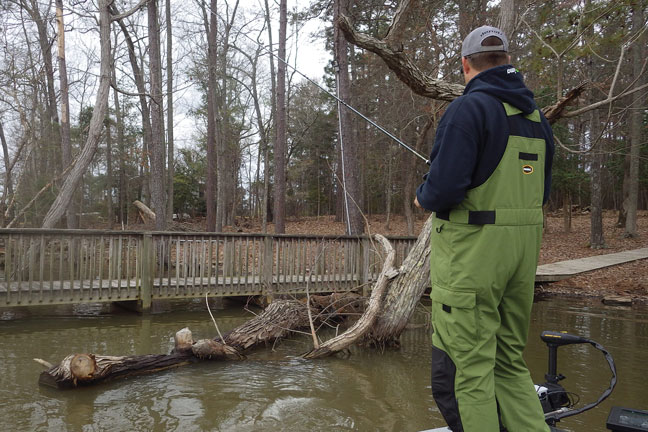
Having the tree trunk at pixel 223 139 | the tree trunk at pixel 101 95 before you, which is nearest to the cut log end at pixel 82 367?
the tree trunk at pixel 101 95

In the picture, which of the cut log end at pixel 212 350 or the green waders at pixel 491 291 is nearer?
the green waders at pixel 491 291

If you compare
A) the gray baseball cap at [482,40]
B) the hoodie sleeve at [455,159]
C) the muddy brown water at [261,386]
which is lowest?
the muddy brown water at [261,386]

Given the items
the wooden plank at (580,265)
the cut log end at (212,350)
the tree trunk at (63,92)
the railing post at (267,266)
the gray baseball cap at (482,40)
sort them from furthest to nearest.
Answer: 1. the tree trunk at (63,92)
2. the wooden plank at (580,265)
3. the railing post at (267,266)
4. the cut log end at (212,350)
5. the gray baseball cap at (482,40)

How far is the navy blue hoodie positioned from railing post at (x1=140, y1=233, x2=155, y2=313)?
637 centimetres

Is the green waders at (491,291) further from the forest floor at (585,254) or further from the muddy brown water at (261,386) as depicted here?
the forest floor at (585,254)

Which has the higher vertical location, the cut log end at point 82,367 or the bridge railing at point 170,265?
the bridge railing at point 170,265

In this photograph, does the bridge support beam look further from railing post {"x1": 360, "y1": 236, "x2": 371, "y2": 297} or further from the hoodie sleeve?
the hoodie sleeve

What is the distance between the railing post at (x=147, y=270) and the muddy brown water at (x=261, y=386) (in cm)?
56

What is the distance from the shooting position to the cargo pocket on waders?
178cm

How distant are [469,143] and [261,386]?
10.9 feet

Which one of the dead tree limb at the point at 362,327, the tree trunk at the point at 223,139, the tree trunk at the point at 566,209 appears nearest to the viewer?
the dead tree limb at the point at 362,327

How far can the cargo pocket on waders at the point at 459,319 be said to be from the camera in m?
1.78

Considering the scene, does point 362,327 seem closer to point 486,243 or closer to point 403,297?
point 403,297

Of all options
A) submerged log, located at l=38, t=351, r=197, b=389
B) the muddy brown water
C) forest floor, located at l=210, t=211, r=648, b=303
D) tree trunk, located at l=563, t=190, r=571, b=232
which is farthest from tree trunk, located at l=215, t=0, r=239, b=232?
tree trunk, located at l=563, t=190, r=571, b=232
